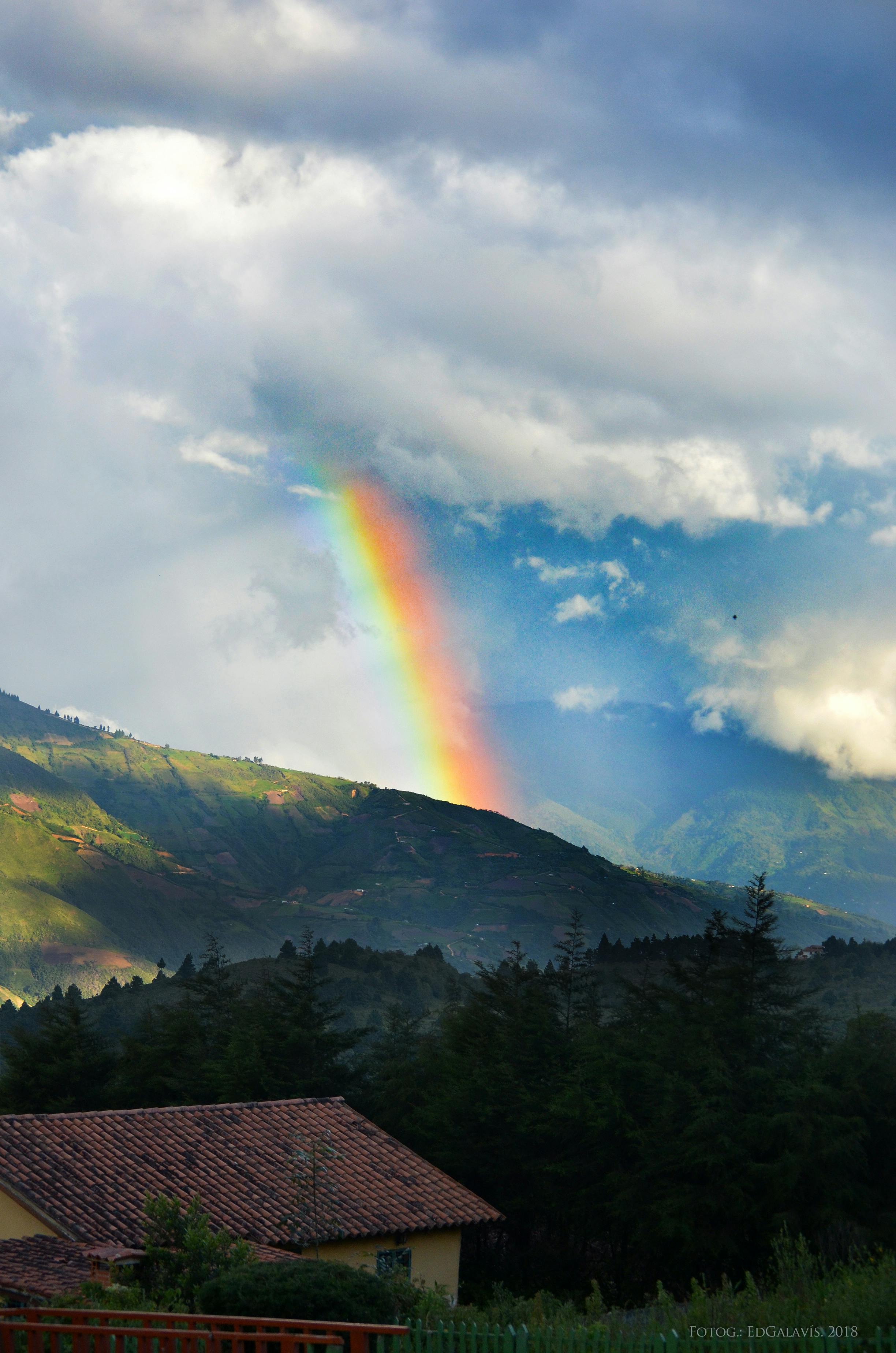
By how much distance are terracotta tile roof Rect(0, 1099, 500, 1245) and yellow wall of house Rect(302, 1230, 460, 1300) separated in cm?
46

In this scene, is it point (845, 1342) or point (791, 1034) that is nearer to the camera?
point (845, 1342)

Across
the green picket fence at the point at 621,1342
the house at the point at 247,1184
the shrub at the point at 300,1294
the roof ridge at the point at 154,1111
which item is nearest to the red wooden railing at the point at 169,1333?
the shrub at the point at 300,1294

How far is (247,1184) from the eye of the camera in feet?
96.8

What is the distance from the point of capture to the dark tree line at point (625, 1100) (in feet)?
114

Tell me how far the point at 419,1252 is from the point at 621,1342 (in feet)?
61.7

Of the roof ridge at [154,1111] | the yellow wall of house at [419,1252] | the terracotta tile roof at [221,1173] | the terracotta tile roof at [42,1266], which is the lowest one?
the yellow wall of house at [419,1252]

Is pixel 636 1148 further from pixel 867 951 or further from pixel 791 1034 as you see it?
pixel 867 951

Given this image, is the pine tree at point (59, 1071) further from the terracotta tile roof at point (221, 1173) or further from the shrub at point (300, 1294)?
the shrub at point (300, 1294)

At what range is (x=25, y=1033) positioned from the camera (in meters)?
57.8

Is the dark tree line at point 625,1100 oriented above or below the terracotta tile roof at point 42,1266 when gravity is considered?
above

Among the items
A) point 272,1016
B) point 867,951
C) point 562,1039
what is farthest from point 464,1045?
point 867,951

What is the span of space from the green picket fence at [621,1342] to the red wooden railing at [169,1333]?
0.48m

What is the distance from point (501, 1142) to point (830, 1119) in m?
12.3

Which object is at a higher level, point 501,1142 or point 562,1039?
point 562,1039
